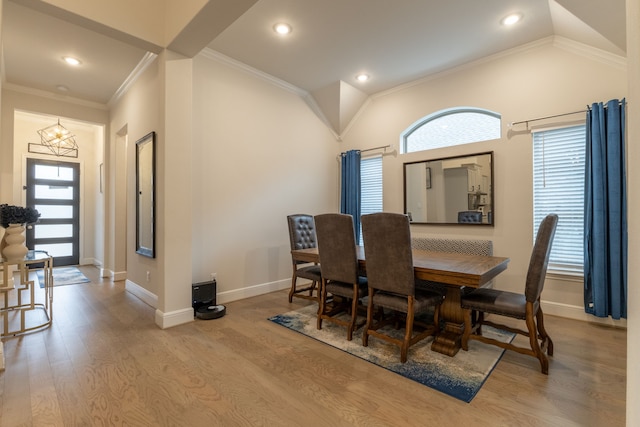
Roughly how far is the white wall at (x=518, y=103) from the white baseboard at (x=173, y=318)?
311cm

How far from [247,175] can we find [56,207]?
16.3 ft

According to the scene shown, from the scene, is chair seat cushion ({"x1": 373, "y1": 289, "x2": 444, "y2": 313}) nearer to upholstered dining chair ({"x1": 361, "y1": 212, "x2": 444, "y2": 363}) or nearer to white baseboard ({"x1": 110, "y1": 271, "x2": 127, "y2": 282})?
upholstered dining chair ({"x1": 361, "y1": 212, "x2": 444, "y2": 363})

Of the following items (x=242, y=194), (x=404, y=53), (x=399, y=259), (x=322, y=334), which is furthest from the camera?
(x=242, y=194)

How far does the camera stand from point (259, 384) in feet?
6.23

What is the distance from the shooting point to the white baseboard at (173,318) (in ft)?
9.23

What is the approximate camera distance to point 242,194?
387 centimetres

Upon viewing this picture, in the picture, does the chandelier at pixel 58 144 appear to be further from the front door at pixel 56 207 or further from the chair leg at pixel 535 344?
the chair leg at pixel 535 344

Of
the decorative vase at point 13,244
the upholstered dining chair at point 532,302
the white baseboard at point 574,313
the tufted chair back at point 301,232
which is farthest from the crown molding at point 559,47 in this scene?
the decorative vase at point 13,244

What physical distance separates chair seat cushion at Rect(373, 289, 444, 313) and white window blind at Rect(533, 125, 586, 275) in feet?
5.89

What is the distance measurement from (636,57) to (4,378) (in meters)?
3.72

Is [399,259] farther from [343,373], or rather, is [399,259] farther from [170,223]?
[170,223]

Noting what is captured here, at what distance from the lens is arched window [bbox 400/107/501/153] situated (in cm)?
Answer: 371

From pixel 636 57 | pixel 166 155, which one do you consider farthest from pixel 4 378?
pixel 636 57

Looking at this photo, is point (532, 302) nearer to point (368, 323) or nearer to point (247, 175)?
point (368, 323)
